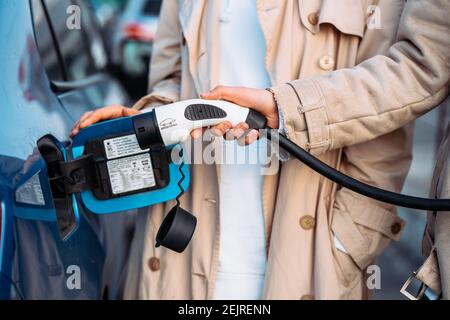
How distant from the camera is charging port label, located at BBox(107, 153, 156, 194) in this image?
191 centimetres

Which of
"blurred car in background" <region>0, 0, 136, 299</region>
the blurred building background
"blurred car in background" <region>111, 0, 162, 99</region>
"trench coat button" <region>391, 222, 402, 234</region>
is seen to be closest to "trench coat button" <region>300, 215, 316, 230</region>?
"trench coat button" <region>391, 222, 402, 234</region>

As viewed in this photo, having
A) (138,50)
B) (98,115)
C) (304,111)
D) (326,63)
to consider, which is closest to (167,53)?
(98,115)

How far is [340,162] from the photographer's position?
214 cm

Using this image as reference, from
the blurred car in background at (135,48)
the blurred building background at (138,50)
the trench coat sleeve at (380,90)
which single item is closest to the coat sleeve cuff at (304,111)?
the trench coat sleeve at (380,90)

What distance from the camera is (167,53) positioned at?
2482mm

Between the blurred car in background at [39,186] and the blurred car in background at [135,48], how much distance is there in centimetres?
571

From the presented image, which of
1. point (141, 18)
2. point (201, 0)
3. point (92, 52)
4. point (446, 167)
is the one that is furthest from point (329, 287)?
point (141, 18)

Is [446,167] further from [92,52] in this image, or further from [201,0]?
[92,52]

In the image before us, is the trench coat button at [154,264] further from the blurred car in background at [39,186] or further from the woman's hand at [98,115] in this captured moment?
the woman's hand at [98,115]

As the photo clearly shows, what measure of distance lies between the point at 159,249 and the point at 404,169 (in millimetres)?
799

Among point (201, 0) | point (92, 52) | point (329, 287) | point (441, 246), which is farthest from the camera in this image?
point (92, 52)

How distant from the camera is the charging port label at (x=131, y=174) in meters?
1.91

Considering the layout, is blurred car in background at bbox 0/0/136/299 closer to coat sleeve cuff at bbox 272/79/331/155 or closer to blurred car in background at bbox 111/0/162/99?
coat sleeve cuff at bbox 272/79/331/155

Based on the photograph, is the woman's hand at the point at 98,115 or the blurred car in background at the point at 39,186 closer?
the blurred car in background at the point at 39,186
